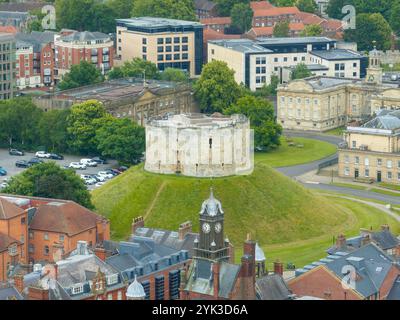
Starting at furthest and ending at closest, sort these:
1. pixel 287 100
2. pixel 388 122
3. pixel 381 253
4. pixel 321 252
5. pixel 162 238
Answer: pixel 287 100 < pixel 388 122 < pixel 321 252 < pixel 162 238 < pixel 381 253

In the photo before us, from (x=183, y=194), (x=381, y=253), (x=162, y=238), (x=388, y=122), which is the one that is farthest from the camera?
(x=388, y=122)

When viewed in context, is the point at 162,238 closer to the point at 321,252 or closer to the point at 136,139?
the point at 321,252

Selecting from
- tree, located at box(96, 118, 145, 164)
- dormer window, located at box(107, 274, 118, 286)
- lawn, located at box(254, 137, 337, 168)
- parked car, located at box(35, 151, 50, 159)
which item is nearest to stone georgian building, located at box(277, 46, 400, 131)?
lawn, located at box(254, 137, 337, 168)

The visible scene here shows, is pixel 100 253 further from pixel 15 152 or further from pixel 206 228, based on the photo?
pixel 15 152

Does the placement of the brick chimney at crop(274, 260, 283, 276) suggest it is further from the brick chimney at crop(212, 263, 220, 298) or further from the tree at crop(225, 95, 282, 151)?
the tree at crop(225, 95, 282, 151)

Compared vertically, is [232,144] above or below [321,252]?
above

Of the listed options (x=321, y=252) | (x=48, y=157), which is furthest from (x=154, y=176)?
(x=48, y=157)

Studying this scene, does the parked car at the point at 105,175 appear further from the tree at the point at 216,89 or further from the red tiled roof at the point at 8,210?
the red tiled roof at the point at 8,210
